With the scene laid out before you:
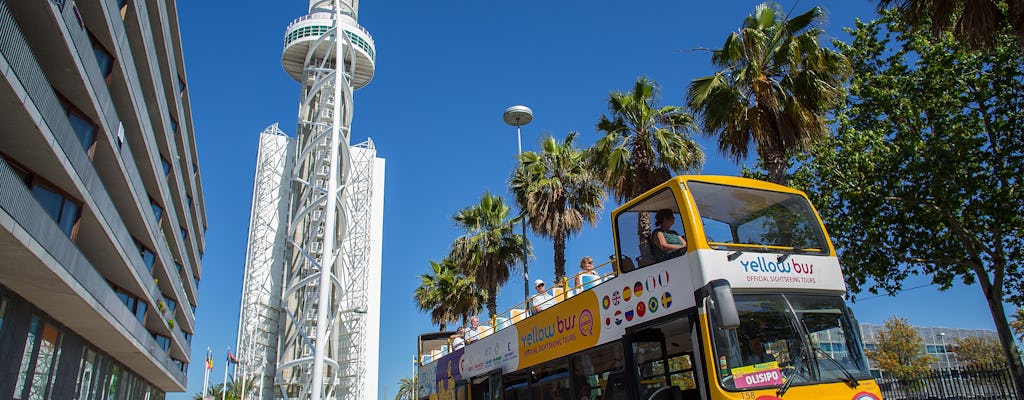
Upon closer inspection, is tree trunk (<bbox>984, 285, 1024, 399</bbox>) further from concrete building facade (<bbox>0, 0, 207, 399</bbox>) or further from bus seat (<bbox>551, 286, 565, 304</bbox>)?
concrete building facade (<bbox>0, 0, 207, 399</bbox>)

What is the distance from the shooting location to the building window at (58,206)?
14.1 m

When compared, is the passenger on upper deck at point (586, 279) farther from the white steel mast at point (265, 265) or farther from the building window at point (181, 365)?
the white steel mast at point (265, 265)

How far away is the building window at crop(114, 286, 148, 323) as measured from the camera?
2247 cm

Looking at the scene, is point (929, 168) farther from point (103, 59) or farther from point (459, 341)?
point (103, 59)

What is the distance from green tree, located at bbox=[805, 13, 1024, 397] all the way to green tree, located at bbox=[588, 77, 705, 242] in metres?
4.87

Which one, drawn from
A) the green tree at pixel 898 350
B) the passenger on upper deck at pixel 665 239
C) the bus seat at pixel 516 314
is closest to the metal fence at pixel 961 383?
the bus seat at pixel 516 314

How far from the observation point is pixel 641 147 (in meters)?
17.6

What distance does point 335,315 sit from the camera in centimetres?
5384

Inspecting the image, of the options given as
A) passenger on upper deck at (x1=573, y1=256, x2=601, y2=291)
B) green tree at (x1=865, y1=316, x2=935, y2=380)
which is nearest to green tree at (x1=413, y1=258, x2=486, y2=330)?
passenger on upper deck at (x1=573, y1=256, x2=601, y2=291)

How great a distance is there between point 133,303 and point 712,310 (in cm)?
2329

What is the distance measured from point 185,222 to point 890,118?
104 feet

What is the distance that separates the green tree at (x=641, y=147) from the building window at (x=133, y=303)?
55.2 ft

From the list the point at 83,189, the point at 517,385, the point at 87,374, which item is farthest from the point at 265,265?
the point at 517,385

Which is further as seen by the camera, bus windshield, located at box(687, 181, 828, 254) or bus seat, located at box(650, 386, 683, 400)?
bus windshield, located at box(687, 181, 828, 254)
